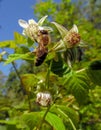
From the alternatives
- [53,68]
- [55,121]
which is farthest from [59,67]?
[55,121]


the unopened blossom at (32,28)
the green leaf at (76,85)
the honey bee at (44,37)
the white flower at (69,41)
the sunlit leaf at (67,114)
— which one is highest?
the unopened blossom at (32,28)

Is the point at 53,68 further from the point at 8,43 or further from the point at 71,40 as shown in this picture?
the point at 8,43

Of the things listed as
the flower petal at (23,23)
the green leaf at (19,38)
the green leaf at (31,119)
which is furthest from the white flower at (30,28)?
the green leaf at (31,119)

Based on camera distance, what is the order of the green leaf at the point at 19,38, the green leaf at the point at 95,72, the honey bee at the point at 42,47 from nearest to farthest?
the honey bee at the point at 42,47, the green leaf at the point at 95,72, the green leaf at the point at 19,38

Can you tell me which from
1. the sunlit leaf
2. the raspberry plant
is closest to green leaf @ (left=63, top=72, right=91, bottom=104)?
the raspberry plant

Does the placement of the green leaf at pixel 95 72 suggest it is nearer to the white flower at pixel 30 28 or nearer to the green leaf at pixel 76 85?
the green leaf at pixel 76 85

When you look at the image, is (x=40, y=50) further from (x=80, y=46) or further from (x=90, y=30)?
(x=90, y=30)
